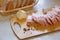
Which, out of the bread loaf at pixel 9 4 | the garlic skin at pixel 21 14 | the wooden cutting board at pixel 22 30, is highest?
the bread loaf at pixel 9 4

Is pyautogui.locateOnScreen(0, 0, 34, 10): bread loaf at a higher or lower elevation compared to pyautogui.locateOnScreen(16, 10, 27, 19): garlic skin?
higher

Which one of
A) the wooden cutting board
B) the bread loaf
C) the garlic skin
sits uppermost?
the bread loaf

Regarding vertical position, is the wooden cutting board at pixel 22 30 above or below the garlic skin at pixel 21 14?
below

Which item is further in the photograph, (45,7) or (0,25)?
(45,7)

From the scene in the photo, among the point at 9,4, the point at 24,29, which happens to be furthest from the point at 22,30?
the point at 9,4

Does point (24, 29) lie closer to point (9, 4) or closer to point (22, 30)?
point (22, 30)

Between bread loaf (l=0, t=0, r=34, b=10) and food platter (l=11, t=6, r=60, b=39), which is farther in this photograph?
bread loaf (l=0, t=0, r=34, b=10)

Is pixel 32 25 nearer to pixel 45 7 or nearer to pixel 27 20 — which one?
pixel 27 20

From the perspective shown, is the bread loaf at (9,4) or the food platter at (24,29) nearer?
the food platter at (24,29)

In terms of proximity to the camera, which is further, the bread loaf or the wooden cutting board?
the bread loaf

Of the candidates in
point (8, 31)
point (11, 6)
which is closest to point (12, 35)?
point (8, 31)

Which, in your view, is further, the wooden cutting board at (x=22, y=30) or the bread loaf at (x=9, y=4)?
the bread loaf at (x=9, y=4)
